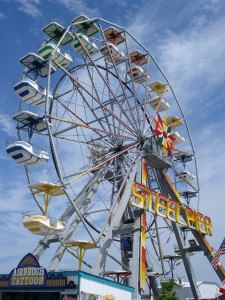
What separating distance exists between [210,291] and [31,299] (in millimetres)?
42227

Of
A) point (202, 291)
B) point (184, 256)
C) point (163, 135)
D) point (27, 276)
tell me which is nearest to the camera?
point (27, 276)

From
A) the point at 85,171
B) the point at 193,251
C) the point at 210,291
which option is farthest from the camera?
the point at 210,291

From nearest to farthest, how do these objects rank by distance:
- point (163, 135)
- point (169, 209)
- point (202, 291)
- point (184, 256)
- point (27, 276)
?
point (27, 276)
point (169, 209)
point (163, 135)
point (184, 256)
point (202, 291)

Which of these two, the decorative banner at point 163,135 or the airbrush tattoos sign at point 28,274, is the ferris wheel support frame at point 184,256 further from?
the airbrush tattoos sign at point 28,274

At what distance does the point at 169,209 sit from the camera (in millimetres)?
23938

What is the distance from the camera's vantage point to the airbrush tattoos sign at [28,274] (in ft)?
50.3

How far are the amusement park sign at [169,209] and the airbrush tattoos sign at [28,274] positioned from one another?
22.0ft

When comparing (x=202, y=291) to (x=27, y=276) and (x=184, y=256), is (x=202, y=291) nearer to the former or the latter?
(x=184, y=256)

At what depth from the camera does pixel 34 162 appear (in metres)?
22.1

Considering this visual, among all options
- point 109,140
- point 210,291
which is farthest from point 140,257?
point 210,291

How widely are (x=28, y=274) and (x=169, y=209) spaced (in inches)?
420

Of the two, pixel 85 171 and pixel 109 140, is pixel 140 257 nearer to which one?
pixel 85 171

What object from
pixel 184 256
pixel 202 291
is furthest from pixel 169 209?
pixel 202 291

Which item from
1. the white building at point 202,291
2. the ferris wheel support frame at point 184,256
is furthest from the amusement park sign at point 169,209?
the white building at point 202,291
